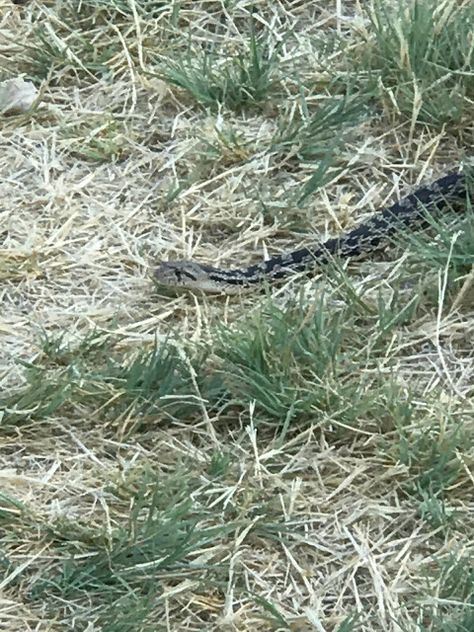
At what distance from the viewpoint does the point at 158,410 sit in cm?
332

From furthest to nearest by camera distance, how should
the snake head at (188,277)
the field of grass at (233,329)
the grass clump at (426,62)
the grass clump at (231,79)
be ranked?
1. the grass clump at (231,79)
2. the grass clump at (426,62)
3. the snake head at (188,277)
4. the field of grass at (233,329)

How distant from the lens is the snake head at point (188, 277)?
3.65 m

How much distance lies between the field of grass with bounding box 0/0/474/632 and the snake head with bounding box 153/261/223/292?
53 mm

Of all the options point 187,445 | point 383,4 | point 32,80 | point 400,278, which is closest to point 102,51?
point 32,80

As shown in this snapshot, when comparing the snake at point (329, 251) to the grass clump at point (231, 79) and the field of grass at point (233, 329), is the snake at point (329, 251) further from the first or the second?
the grass clump at point (231, 79)

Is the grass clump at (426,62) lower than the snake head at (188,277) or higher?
higher

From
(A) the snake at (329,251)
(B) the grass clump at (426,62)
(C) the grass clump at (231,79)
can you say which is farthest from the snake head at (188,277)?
(B) the grass clump at (426,62)

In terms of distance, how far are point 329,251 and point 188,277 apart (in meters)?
0.46

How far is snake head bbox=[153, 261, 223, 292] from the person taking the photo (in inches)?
144

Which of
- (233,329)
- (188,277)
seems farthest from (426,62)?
(233,329)

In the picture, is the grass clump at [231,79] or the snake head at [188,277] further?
the grass clump at [231,79]

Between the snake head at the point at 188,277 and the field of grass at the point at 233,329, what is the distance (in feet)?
0.18

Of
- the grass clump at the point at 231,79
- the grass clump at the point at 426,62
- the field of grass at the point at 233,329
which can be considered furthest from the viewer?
the grass clump at the point at 231,79

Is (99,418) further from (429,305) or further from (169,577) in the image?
(429,305)
